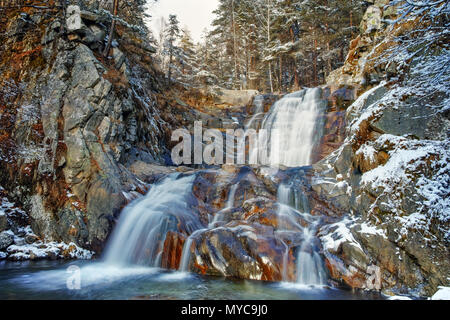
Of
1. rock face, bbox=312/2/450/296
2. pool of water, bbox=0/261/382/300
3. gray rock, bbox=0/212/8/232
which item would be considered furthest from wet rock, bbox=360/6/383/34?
gray rock, bbox=0/212/8/232

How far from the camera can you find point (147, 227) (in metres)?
8.36

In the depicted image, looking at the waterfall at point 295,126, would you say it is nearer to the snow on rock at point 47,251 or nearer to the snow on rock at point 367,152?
the snow on rock at point 367,152

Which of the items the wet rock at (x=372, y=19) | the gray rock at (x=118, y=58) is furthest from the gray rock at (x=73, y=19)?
the wet rock at (x=372, y=19)

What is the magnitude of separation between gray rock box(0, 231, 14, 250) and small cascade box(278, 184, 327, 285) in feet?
30.0

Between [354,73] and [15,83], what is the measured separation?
63.7ft

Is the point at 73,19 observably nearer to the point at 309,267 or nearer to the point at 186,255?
the point at 186,255

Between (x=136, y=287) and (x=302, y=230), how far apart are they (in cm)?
521

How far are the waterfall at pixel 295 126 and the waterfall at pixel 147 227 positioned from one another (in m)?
7.30

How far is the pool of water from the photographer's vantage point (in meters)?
5.48

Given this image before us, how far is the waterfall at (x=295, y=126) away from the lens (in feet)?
45.9

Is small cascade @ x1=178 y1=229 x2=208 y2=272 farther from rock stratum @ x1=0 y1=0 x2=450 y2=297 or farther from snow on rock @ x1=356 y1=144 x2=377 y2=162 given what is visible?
snow on rock @ x1=356 y1=144 x2=377 y2=162

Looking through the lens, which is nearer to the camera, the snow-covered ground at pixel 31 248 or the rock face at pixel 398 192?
the rock face at pixel 398 192

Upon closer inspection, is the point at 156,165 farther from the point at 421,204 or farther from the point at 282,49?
the point at 282,49

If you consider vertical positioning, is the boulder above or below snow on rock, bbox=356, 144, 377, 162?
above
